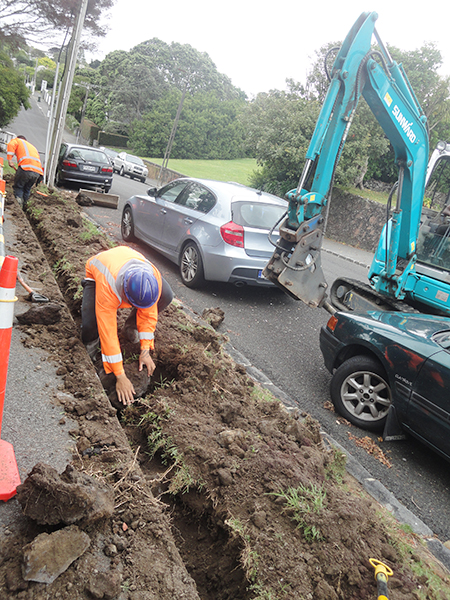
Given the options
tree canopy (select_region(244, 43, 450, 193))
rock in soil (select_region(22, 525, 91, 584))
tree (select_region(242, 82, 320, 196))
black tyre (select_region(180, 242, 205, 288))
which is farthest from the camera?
tree (select_region(242, 82, 320, 196))

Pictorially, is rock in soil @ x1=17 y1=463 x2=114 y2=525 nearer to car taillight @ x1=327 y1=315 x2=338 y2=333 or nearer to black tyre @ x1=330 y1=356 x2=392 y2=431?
black tyre @ x1=330 y1=356 x2=392 y2=431

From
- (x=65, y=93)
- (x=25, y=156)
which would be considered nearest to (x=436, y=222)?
(x=25, y=156)

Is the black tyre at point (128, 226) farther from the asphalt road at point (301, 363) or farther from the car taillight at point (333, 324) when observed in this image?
the car taillight at point (333, 324)

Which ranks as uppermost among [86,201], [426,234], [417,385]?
[426,234]

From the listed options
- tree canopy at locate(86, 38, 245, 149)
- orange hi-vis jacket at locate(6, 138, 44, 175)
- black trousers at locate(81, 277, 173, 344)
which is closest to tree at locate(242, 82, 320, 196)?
orange hi-vis jacket at locate(6, 138, 44, 175)

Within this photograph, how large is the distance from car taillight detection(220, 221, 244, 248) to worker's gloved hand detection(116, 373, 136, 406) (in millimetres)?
3979

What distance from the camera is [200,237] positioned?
761 centimetres

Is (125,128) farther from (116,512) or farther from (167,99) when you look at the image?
(116,512)

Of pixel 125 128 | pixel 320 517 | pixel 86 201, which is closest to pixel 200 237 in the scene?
pixel 320 517

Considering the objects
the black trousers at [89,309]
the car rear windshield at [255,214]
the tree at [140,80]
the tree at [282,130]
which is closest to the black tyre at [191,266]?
the car rear windshield at [255,214]

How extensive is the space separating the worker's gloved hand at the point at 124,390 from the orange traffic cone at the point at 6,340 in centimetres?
113

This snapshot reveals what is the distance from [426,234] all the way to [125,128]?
55483 mm

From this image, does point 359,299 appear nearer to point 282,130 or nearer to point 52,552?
point 52,552

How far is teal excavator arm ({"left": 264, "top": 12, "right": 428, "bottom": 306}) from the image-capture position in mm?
5762
